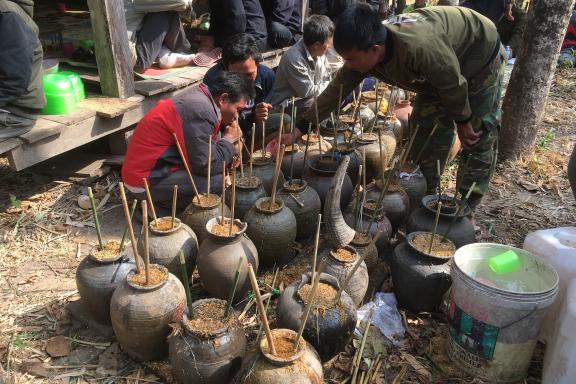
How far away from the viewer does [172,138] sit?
12.6ft

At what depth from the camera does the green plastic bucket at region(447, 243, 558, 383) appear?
97.8 inches

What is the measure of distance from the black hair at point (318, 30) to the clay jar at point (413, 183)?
195cm

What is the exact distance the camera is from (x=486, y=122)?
12.7 feet

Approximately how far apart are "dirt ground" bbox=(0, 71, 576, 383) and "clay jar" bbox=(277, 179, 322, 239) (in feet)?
0.82

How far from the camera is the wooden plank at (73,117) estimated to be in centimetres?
416

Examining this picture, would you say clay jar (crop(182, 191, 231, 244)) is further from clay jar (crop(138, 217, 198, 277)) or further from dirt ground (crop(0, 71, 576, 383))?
dirt ground (crop(0, 71, 576, 383))

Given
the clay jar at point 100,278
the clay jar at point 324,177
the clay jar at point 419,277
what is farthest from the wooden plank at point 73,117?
the clay jar at point 419,277

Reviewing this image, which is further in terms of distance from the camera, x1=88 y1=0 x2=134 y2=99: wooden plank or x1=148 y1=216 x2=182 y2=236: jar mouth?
x1=88 y1=0 x2=134 y2=99: wooden plank

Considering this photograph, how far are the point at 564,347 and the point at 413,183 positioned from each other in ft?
6.44

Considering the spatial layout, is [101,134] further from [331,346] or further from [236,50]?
[331,346]

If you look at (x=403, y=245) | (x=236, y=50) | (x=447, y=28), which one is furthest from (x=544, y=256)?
(x=236, y=50)

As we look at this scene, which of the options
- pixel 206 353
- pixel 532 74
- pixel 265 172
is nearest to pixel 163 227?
pixel 206 353

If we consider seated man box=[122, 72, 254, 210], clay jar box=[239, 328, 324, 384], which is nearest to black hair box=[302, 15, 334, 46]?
seated man box=[122, 72, 254, 210]

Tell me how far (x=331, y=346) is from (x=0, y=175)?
13.5ft
